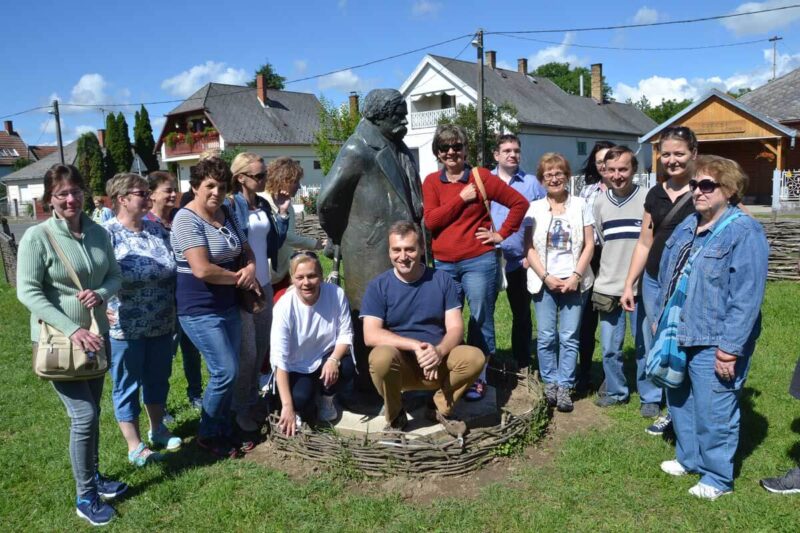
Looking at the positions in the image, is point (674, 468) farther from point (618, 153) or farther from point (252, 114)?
point (252, 114)

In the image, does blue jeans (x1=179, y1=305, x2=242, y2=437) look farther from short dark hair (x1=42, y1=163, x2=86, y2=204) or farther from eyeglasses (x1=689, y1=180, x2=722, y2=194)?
eyeglasses (x1=689, y1=180, x2=722, y2=194)

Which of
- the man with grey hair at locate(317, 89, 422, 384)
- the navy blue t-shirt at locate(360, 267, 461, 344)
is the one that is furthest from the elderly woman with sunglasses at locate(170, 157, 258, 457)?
the navy blue t-shirt at locate(360, 267, 461, 344)

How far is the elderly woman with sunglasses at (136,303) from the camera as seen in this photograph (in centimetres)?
402

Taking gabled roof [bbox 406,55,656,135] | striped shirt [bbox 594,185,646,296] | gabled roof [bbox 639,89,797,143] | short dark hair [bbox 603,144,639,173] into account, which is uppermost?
gabled roof [bbox 406,55,656,135]

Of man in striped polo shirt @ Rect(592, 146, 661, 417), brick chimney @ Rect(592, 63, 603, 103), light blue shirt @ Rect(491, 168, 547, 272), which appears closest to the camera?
man in striped polo shirt @ Rect(592, 146, 661, 417)

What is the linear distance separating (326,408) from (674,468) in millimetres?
2279

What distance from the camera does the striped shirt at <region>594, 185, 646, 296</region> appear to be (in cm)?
470

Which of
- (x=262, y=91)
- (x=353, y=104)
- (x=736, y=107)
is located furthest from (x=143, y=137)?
(x=736, y=107)

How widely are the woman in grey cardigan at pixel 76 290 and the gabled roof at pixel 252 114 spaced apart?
115 ft

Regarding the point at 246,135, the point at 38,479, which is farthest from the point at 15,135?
the point at 38,479

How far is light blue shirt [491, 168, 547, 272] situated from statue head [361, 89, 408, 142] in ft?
3.90

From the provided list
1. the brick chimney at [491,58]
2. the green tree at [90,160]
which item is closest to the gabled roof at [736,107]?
the brick chimney at [491,58]

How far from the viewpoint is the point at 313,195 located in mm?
24625

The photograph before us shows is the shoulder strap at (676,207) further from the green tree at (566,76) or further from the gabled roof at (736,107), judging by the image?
the green tree at (566,76)
